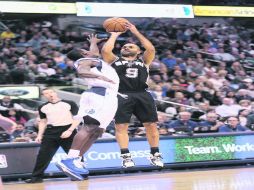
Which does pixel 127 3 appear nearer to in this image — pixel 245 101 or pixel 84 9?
pixel 84 9

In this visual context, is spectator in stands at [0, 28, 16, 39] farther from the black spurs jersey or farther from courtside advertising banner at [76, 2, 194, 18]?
the black spurs jersey

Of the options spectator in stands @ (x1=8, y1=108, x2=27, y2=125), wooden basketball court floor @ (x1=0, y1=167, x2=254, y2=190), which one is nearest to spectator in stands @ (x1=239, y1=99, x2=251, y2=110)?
wooden basketball court floor @ (x1=0, y1=167, x2=254, y2=190)

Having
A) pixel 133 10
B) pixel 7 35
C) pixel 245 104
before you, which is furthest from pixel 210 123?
pixel 133 10

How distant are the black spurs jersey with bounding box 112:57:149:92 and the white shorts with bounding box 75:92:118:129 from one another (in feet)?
2.26

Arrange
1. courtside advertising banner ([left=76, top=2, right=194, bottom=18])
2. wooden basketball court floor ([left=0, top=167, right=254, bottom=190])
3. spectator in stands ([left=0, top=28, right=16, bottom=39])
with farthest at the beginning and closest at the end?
courtside advertising banner ([left=76, top=2, right=194, bottom=18])
spectator in stands ([left=0, top=28, right=16, bottom=39])
wooden basketball court floor ([left=0, top=167, right=254, bottom=190])

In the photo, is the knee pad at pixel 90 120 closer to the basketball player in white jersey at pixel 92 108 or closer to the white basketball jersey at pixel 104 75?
the basketball player in white jersey at pixel 92 108

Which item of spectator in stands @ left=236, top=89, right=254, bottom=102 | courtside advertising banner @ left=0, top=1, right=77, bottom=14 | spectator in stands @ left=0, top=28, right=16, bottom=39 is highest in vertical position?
courtside advertising banner @ left=0, top=1, right=77, bottom=14

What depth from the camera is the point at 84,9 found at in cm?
2195

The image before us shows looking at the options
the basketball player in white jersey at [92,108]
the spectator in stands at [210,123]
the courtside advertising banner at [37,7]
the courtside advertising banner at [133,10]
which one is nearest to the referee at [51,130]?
the basketball player in white jersey at [92,108]

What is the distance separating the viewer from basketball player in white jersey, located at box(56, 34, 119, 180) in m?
7.29

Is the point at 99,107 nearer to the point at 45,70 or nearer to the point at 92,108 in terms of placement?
the point at 92,108

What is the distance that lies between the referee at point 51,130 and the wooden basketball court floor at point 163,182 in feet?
1.22

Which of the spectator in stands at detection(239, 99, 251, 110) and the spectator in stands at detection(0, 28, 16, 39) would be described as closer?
the spectator in stands at detection(239, 99, 251, 110)

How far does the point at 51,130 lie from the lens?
35.6 ft
